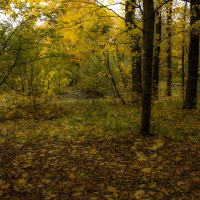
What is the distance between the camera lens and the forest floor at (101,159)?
4.48 meters

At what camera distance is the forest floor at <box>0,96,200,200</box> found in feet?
14.7

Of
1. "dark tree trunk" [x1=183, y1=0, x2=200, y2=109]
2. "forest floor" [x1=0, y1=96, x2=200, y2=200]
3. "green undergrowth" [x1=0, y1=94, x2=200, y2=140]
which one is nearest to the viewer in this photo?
"forest floor" [x1=0, y1=96, x2=200, y2=200]

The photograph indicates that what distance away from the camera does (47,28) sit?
914 centimetres

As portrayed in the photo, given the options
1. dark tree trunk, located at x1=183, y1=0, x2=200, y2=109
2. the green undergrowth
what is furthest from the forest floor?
dark tree trunk, located at x1=183, y1=0, x2=200, y2=109

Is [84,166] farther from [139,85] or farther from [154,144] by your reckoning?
[139,85]

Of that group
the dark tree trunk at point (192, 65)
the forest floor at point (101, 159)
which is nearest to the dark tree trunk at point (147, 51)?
the forest floor at point (101, 159)

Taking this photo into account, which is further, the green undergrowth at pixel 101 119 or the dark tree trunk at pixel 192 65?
the dark tree trunk at pixel 192 65

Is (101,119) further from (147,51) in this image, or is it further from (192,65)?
(192,65)

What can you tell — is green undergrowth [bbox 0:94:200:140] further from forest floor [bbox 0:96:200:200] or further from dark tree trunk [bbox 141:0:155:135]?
dark tree trunk [bbox 141:0:155:135]

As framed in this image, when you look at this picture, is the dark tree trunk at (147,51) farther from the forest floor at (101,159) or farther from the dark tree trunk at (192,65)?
the dark tree trunk at (192,65)

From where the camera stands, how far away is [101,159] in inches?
228

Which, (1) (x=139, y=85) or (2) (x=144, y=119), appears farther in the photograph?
(1) (x=139, y=85)

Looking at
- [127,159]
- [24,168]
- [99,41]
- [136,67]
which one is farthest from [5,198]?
[136,67]

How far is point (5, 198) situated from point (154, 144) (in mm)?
3680
